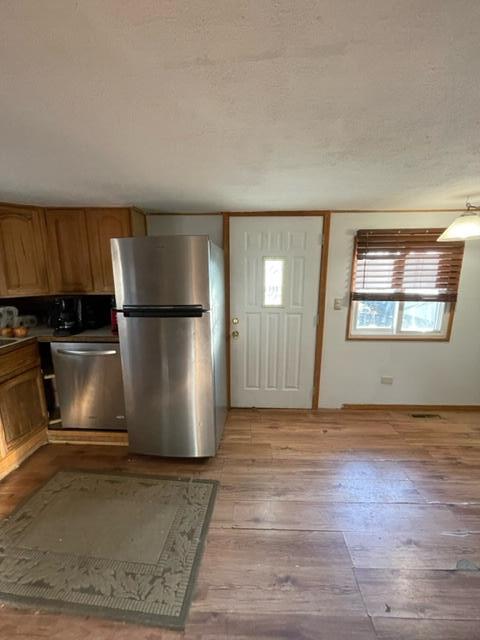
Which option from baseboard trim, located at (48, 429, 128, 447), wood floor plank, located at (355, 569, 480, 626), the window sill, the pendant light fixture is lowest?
wood floor plank, located at (355, 569, 480, 626)

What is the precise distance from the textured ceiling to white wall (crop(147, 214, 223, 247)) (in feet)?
3.39

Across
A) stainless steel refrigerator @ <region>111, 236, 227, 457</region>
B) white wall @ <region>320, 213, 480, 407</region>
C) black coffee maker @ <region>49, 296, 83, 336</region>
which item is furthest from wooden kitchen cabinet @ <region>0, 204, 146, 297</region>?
white wall @ <region>320, 213, 480, 407</region>

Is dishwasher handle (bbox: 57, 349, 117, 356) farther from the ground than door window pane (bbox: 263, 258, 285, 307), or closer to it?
closer to it

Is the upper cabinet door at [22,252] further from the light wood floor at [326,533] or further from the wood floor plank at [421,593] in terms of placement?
the wood floor plank at [421,593]

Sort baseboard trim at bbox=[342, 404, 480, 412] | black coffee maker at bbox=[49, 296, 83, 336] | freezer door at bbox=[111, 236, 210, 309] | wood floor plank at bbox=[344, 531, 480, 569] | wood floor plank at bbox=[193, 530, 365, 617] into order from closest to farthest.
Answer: wood floor plank at bbox=[193, 530, 365, 617] < wood floor plank at bbox=[344, 531, 480, 569] < freezer door at bbox=[111, 236, 210, 309] < black coffee maker at bbox=[49, 296, 83, 336] < baseboard trim at bbox=[342, 404, 480, 412]

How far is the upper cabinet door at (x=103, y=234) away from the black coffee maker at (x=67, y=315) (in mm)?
248

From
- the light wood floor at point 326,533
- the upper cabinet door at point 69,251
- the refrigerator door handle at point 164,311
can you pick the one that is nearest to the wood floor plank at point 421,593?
the light wood floor at point 326,533

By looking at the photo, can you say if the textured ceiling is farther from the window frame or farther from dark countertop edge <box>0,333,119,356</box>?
the window frame

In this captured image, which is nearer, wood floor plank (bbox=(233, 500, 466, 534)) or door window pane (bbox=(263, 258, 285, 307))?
wood floor plank (bbox=(233, 500, 466, 534))

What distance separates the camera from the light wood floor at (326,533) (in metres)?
1.16

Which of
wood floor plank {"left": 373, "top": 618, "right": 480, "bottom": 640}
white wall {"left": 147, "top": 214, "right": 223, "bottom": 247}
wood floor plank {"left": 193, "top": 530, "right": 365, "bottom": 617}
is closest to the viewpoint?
wood floor plank {"left": 373, "top": 618, "right": 480, "bottom": 640}

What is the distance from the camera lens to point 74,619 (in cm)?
117

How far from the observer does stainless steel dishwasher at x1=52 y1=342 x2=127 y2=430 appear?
7.09 feet

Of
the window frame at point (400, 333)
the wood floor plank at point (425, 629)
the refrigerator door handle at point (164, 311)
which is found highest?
the refrigerator door handle at point (164, 311)
